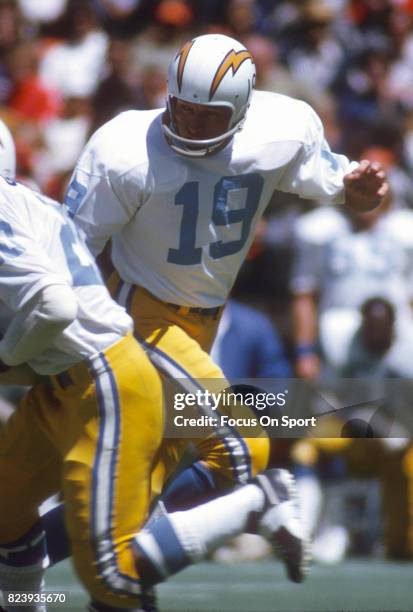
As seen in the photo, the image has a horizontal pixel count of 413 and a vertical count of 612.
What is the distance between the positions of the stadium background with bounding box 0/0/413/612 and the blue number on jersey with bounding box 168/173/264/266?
2114mm

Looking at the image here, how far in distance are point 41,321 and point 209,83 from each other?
41.8 inches

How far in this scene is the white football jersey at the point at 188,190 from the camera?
4.35m

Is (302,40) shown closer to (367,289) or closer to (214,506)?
(367,289)

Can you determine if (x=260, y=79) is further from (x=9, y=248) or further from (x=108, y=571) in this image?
(x=108, y=571)

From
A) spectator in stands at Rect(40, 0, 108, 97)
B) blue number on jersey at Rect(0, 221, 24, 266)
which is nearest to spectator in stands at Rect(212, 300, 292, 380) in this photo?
spectator in stands at Rect(40, 0, 108, 97)

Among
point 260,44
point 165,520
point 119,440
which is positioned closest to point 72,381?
point 119,440

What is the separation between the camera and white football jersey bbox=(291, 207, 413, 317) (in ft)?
22.8

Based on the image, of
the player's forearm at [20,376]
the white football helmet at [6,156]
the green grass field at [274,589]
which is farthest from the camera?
the green grass field at [274,589]

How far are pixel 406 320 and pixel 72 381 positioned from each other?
316cm

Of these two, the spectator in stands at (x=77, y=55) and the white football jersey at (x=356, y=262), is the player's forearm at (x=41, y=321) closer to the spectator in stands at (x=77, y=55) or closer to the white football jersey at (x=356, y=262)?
the white football jersey at (x=356, y=262)

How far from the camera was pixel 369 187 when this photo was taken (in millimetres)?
4684

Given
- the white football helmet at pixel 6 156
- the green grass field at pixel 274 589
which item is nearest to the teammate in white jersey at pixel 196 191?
the white football helmet at pixel 6 156

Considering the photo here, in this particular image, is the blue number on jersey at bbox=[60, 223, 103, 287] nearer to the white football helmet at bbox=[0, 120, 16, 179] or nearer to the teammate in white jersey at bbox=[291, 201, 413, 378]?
the white football helmet at bbox=[0, 120, 16, 179]

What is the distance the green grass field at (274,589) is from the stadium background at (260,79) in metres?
0.05
